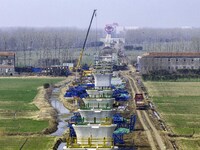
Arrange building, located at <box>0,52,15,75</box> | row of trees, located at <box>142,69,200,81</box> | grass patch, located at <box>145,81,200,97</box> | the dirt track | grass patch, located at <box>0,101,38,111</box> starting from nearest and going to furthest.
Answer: the dirt track → grass patch, located at <box>0,101,38,111</box> → grass patch, located at <box>145,81,200,97</box> → row of trees, located at <box>142,69,200,81</box> → building, located at <box>0,52,15,75</box>

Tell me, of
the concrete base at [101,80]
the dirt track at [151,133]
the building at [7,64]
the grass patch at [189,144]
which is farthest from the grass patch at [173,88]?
the concrete base at [101,80]

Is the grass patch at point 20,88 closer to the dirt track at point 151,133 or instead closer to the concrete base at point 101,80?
the dirt track at point 151,133

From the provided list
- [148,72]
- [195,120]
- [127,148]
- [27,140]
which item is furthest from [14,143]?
[148,72]

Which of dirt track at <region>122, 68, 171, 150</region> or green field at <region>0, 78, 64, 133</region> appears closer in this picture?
dirt track at <region>122, 68, 171, 150</region>

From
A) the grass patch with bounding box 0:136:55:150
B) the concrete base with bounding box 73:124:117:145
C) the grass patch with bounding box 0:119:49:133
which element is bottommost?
the grass patch with bounding box 0:119:49:133

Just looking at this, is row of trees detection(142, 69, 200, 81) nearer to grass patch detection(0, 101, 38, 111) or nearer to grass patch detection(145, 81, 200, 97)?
grass patch detection(145, 81, 200, 97)

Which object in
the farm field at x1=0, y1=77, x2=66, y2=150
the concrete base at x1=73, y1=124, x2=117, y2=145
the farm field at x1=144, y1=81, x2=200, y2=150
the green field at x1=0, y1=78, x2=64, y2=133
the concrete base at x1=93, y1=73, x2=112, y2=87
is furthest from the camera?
the green field at x1=0, y1=78, x2=64, y2=133

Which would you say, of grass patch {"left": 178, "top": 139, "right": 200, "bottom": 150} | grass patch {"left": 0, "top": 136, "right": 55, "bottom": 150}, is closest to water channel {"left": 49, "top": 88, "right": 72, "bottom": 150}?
grass patch {"left": 0, "top": 136, "right": 55, "bottom": 150}

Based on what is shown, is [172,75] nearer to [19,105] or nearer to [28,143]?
[19,105]
